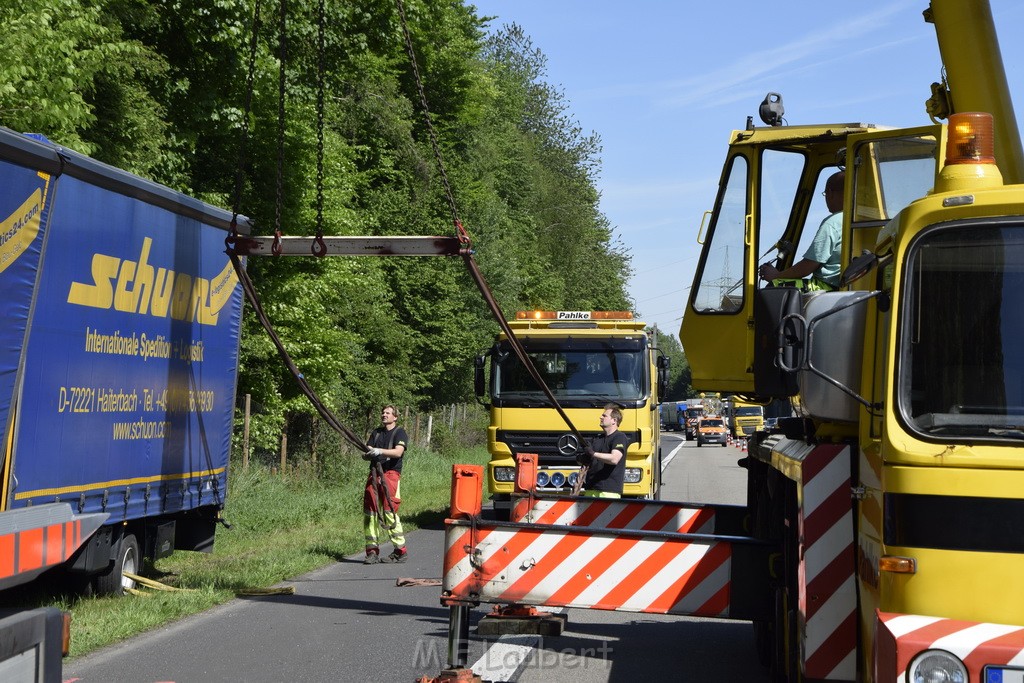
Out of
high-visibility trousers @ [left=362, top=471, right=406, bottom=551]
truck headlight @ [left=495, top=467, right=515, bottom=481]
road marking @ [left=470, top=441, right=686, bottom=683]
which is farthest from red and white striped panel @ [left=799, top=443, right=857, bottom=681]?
truck headlight @ [left=495, top=467, right=515, bottom=481]

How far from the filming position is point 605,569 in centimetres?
584

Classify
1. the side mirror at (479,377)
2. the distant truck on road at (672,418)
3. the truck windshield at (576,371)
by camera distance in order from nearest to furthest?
the side mirror at (479,377) → the truck windshield at (576,371) → the distant truck on road at (672,418)

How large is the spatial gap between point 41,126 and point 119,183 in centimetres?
344

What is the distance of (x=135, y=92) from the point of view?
60.1 feet

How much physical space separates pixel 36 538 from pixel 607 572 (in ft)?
9.06

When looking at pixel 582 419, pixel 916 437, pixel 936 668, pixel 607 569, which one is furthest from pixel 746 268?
pixel 582 419

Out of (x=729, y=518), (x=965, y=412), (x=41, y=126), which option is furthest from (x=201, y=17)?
(x=965, y=412)

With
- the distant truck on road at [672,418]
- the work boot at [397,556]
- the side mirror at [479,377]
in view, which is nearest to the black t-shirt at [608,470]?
the work boot at [397,556]

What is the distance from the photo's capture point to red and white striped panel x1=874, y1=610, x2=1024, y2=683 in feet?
13.1

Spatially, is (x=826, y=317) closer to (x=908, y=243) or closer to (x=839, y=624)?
(x=908, y=243)

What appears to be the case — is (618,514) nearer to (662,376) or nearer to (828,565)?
(828,565)

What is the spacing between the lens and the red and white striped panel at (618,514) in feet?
26.1

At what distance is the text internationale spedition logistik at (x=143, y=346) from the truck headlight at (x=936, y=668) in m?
7.39

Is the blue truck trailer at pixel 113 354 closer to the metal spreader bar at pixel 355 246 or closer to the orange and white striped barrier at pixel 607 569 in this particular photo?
the metal spreader bar at pixel 355 246
